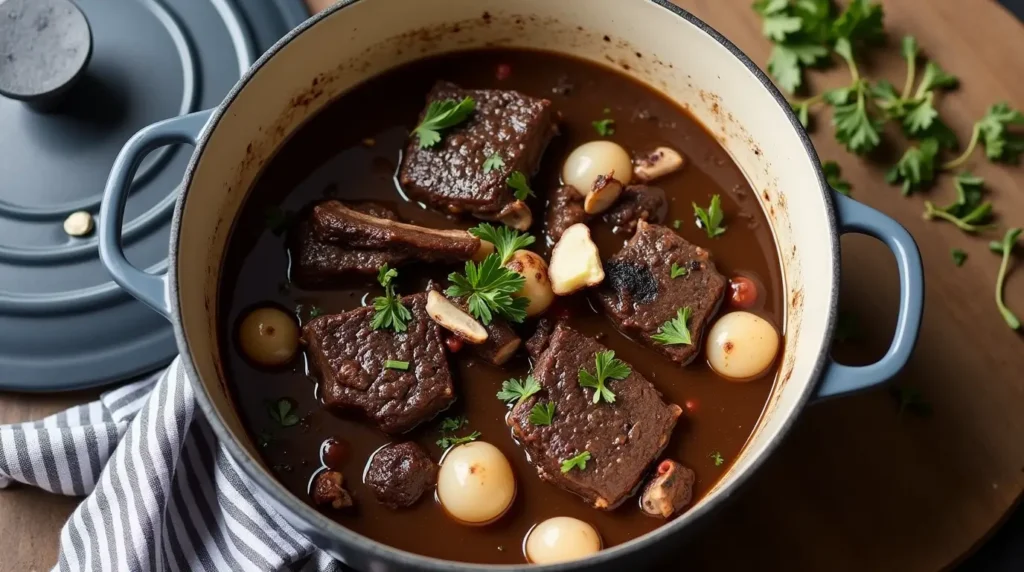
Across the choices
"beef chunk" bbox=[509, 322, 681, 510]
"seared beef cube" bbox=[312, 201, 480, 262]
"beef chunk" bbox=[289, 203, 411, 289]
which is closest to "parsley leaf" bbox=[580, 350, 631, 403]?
"beef chunk" bbox=[509, 322, 681, 510]

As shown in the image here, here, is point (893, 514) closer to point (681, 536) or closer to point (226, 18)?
point (681, 536)

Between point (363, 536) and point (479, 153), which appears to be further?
Result: point (479, 153)

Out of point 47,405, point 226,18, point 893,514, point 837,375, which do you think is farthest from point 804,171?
point 47,405

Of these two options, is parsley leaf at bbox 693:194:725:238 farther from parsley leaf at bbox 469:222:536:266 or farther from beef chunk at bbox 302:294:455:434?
beef chunk at bbox 302:294:455:434

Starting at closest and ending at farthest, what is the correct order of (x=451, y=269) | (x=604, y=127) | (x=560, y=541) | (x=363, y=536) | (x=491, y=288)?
1. (x=363, y=536)
2. (x=560, y=541)
3. (x=491, y=288)
4. (x=451, y=269)
5. (x=604, y=127)

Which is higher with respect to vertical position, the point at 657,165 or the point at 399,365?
the point at 657,165

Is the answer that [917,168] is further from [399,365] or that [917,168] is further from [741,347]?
[399,365]

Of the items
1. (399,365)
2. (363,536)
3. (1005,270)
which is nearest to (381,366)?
(399,365)
